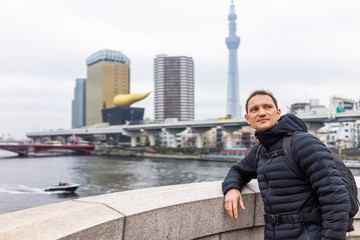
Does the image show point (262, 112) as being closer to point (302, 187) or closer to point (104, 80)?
point (302, 187)

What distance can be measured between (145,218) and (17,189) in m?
32.9

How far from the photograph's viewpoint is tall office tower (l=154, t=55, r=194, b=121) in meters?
160

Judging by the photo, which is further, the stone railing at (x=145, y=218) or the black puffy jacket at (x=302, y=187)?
the stone railing at (x=145, y=218)

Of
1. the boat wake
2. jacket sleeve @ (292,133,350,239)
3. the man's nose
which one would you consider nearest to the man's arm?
the man's nose

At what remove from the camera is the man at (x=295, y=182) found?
2158 mm

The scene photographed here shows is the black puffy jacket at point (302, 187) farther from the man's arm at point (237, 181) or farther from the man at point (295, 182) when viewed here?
the man's arm at point (237, 181)

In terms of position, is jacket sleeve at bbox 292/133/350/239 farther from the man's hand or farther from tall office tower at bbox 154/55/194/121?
tall office tower at bbox 154/55/194/121

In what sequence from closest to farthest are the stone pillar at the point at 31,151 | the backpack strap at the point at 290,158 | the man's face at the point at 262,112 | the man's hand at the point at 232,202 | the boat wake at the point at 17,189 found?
1. the backpack strap at the point at 290,158
2. the man's face at the point at 262,112
3. the man's hand at the point at 232,202
4. the boat wake at the point at 17,189
5. the stone pillar at the point at 31,151

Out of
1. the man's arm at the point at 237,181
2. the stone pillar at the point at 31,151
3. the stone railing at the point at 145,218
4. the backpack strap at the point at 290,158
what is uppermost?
the backpack strap at the point at 290,158

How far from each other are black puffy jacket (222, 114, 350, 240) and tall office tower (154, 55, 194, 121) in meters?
156

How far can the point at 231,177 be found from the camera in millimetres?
3252

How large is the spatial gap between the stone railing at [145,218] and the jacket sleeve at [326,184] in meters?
1.14

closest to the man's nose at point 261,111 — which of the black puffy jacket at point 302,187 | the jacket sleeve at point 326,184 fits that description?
the black puffy jacket at point 302,187

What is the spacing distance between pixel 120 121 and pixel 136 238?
140 m
